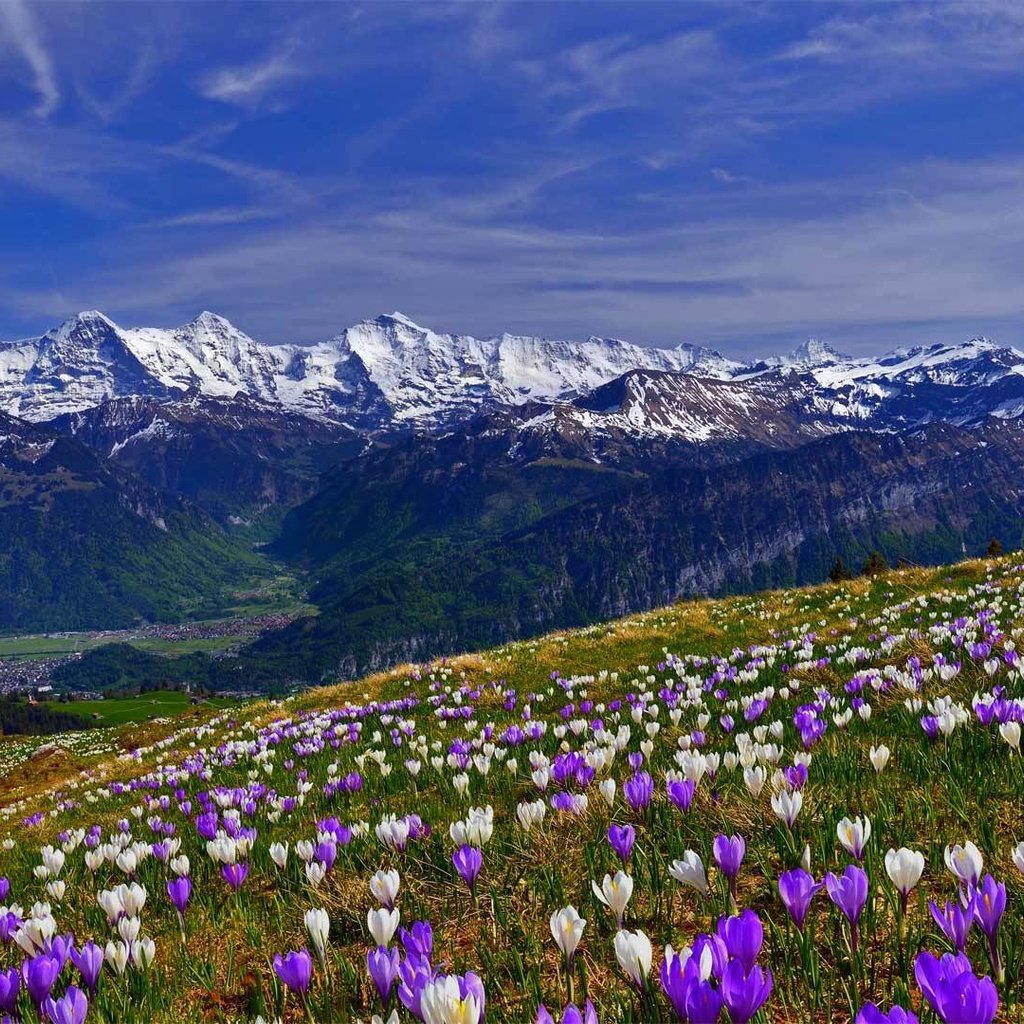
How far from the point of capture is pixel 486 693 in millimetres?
14508

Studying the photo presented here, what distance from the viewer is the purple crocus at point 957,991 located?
171cm

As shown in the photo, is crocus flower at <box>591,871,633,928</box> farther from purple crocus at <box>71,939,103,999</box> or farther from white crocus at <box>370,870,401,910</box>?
purple crocus at <box>71,939,103,999</box>

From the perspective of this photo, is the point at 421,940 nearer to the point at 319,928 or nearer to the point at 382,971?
the point at 382,971

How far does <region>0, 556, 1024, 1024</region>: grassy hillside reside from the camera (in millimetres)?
2842

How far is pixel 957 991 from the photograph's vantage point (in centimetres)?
177

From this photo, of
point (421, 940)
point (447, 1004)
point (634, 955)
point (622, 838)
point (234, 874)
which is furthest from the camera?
point (234, 874)

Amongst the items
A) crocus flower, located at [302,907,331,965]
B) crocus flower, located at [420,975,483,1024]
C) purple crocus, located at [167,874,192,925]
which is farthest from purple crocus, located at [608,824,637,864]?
purple crocus, located at [167,874,192,925]

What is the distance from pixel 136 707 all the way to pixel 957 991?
646 ft

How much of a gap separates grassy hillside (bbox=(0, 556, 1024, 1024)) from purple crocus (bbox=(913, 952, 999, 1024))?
12 mm

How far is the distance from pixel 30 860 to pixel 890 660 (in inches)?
410

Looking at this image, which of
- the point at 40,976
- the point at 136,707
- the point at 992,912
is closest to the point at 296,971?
the point at 40,976

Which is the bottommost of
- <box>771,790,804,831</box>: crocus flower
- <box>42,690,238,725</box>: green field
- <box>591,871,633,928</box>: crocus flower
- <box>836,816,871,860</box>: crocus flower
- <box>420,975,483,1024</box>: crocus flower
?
<box>42,690,238,725</box>: green field

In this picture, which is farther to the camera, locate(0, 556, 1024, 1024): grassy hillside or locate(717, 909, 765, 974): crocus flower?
locate(0, 556, 1024, 1024): grassy hillside

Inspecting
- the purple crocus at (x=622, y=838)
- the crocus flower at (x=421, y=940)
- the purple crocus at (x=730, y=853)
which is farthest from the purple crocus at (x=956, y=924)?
the crocus flower at (x=421, y=940)
